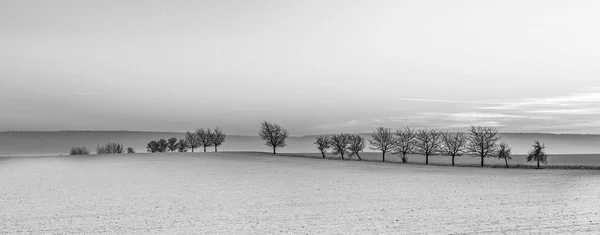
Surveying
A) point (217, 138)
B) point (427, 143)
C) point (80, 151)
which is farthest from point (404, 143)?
point (80, 151)

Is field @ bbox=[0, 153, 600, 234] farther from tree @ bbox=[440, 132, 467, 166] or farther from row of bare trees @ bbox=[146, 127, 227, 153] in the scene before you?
row of bare trees @ bbox=[146, 127, 227, 153]

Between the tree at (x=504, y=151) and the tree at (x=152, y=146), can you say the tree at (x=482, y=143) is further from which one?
the tree at (x=152, y=146)

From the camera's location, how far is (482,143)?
209ft

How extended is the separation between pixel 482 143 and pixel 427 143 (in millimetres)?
8472

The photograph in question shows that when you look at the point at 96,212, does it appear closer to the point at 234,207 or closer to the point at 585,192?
the point at 234,207

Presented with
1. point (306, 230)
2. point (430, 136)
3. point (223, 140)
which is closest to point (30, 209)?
point (306, 230)

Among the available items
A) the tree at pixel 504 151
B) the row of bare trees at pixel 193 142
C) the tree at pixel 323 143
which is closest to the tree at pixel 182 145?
the row of bare trees at pixel 193 142

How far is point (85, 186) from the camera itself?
30484mm

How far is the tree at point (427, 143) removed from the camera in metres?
69.1

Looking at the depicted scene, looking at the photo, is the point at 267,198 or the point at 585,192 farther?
the point at 585,192

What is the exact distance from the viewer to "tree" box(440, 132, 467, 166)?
2621 inches

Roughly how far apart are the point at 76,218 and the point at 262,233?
844cm

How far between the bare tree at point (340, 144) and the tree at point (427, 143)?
12406 millimetres

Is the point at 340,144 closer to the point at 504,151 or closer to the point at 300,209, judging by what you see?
the point at 504,151
